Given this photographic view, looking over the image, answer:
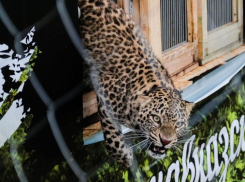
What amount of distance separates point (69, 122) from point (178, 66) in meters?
0.61

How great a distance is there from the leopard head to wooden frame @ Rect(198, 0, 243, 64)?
31cm

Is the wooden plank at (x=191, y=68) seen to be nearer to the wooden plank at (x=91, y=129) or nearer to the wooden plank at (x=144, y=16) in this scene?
the wooden plank at (x=144, y=16)

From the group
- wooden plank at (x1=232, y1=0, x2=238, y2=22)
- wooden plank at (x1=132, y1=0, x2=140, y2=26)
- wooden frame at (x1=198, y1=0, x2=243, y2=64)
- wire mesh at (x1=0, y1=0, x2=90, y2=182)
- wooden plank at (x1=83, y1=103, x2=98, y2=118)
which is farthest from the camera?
wooden plank at (x1=232, y1=0, x2=238, y2=22)

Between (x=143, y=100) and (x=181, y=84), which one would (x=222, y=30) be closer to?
(x=181, y=84)

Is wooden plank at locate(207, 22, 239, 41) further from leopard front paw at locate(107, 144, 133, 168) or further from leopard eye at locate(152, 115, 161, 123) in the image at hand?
leopard front paw at locate(107, 144, 133, 168)

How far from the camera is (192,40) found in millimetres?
2377

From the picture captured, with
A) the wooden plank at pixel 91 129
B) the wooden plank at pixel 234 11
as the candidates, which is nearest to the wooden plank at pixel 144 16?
the wooden plank at pixel 91 129

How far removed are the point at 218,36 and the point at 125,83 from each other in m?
0.67

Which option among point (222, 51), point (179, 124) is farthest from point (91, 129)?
point (222, 51)

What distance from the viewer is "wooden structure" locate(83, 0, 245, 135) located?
6.72ft

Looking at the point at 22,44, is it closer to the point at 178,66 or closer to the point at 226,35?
the point at 178,66

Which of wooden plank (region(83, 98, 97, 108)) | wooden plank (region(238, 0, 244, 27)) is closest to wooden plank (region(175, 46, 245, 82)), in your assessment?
wooden plank (region(238, 0, 244, 27))

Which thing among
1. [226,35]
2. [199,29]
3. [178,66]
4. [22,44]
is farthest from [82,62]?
[226,35]

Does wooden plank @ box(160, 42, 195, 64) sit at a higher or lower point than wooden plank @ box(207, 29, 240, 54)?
higher
